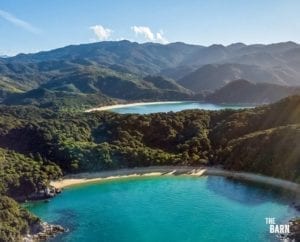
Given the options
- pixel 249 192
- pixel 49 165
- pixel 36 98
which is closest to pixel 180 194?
pixel 249 192

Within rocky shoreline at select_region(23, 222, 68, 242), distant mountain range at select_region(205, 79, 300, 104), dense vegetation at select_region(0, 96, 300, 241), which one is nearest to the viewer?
rocky shoreline at select_region(23, 222, 68, 242)

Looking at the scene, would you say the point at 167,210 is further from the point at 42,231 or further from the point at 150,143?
the point at 150,143

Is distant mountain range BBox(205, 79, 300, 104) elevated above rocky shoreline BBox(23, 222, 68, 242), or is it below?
above

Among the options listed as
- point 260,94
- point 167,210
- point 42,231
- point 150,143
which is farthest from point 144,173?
point 260,94

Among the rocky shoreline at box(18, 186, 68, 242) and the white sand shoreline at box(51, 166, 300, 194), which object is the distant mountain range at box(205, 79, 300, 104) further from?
the rocky shoreline at box(18, 186, 68, 242)

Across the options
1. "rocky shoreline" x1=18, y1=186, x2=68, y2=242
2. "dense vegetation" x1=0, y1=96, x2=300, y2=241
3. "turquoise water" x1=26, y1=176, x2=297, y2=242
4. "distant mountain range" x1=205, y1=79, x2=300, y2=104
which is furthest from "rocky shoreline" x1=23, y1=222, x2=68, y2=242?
"distant mountain range" x1=205, y1=79, x2=300, y2=104

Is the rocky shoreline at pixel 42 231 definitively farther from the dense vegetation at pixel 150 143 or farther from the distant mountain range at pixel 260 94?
the distant mountain range at pixel 260 94

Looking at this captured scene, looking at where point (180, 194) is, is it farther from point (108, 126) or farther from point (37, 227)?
point (108, 126)
